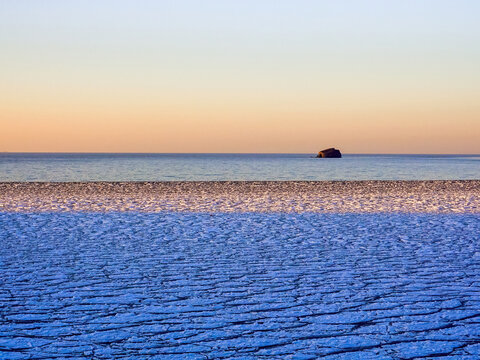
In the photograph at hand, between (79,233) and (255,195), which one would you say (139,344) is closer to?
(79,233)

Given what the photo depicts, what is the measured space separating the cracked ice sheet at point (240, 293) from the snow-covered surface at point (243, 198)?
3.68 meters

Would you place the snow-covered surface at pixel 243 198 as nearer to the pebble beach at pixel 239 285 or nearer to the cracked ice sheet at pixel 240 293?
the pebble beach at pixel 239 285

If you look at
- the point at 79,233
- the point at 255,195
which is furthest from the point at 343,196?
the point at 79,233

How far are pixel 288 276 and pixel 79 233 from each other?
427cm

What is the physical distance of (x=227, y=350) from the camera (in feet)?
11.6

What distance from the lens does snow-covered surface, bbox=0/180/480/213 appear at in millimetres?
12844

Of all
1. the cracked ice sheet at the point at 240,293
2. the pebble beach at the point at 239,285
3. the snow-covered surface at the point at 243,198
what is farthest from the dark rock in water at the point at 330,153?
the cracked ice sheet at the point at 240,293

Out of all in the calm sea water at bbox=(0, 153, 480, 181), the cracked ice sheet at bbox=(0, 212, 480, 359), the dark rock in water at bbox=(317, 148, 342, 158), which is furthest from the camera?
the dark rock in water at bbox=(317, 148, 342, 158)

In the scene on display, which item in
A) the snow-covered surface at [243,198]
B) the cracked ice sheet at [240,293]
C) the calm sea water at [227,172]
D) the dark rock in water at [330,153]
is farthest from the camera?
the dark rock in water at [330,153]

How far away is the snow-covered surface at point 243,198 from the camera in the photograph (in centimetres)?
1284

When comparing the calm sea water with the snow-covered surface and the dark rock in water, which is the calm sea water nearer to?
the snow-covered surface

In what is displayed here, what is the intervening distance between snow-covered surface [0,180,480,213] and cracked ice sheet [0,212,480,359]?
145 inches

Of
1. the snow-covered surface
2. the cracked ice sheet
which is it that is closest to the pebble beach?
the cracked ice sheet

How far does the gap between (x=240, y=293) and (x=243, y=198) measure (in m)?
10.5
